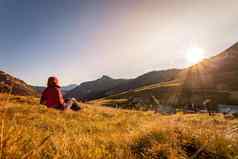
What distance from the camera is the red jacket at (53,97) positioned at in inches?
410

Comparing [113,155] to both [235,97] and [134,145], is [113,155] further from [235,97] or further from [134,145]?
[235,97]

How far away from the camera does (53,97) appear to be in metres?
10.6

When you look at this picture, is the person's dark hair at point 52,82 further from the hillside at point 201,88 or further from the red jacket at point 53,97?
the hillside at point 201,88

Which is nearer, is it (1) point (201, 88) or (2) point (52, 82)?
(2) point (52, 82)

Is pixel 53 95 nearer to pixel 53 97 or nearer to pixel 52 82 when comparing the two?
pixel 53 97

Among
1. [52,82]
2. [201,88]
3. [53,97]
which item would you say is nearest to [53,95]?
[53,97]

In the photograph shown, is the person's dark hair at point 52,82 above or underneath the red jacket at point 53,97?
above

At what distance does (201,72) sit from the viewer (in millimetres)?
126750

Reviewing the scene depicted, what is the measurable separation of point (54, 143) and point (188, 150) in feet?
6.85

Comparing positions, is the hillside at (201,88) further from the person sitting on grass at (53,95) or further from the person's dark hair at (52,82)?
the person's dark hair at (52,82)

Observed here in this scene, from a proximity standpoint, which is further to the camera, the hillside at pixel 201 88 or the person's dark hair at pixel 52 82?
the hillside at pixel 201 88

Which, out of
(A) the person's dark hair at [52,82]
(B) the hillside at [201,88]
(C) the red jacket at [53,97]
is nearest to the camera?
(C) the red jacket at [53,97]

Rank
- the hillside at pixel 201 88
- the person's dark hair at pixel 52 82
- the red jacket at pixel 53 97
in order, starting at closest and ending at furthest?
the red jacket at pixel 53 97
the person's dark hair at pixel 52 82
the hillside at pixel 201 88

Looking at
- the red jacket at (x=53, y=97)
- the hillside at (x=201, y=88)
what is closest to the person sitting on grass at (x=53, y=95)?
the red jacket at (x=53, y=97)
